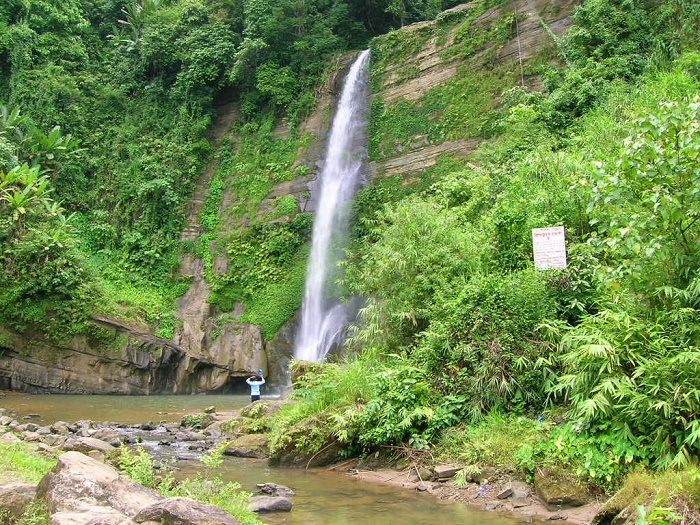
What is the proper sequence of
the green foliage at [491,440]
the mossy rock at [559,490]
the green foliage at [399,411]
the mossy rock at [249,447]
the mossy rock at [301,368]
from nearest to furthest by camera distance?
the mossy rock at [559,490] → the green foliage at [491,440] → the green foliage at [399,411] → the mossy rock at [249,447] → the mossy rock at [301,368]

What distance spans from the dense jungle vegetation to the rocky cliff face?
474 millimetres

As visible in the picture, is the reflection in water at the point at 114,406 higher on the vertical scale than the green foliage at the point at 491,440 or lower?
lower

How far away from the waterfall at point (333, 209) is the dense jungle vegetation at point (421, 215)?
64 cm

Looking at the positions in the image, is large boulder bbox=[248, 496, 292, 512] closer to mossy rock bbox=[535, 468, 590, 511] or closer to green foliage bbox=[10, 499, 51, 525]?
green foliage bbox=[10, 499, 51, 525]

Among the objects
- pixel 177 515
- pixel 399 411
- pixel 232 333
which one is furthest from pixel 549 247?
pixel 232 333

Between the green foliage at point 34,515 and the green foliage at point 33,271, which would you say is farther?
the green foliage at point 33,271

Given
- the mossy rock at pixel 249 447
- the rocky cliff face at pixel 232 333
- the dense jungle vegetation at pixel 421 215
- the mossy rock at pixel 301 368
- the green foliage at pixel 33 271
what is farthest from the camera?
the rocky cliff face at pixel 232 333

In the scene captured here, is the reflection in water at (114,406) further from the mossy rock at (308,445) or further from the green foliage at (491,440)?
the green foliage at (491,440)

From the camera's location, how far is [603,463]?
21.1ft

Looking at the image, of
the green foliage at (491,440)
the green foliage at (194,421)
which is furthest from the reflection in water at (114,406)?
the green foliage at (491,440)

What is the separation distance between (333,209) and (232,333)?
19.6 feet

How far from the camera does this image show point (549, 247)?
9.03 metres

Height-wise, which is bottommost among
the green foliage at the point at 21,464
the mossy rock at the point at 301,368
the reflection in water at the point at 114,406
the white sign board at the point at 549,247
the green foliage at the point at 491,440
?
the reflection in water at the point at 114,406

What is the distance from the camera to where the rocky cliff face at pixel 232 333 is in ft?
66.9
